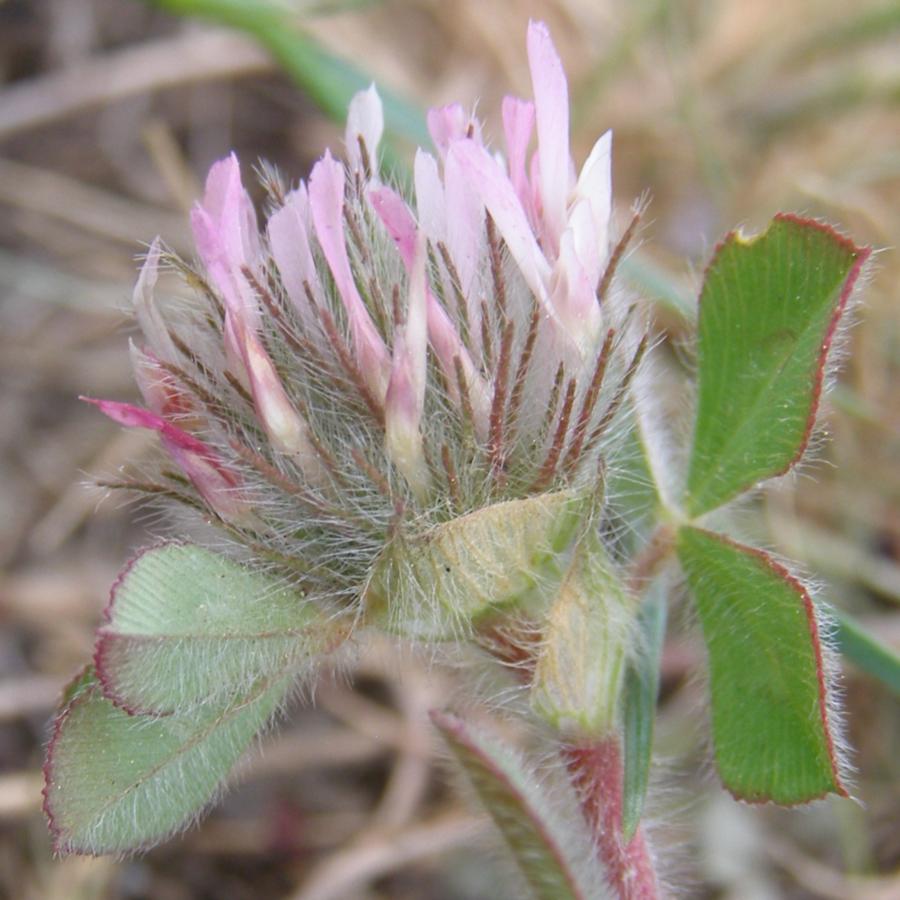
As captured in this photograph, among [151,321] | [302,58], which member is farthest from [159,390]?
[302,58]

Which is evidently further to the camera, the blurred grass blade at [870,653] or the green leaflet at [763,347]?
the blurred grass blade at [870,653]

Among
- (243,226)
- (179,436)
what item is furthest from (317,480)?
(243,226)

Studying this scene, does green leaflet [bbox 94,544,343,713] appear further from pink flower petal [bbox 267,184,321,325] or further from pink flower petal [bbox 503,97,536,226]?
pink flower petal [bbox 503,97,536,226]

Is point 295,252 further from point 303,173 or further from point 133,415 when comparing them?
point 303,173

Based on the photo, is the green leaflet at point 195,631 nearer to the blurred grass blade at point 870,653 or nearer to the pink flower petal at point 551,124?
the pink flower petal at point 551,124

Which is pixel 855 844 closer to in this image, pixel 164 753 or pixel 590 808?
pixel 590 808

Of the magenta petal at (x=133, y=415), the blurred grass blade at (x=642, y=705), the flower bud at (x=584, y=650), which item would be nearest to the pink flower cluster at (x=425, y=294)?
the magenta petal at (x=133, y=415)
